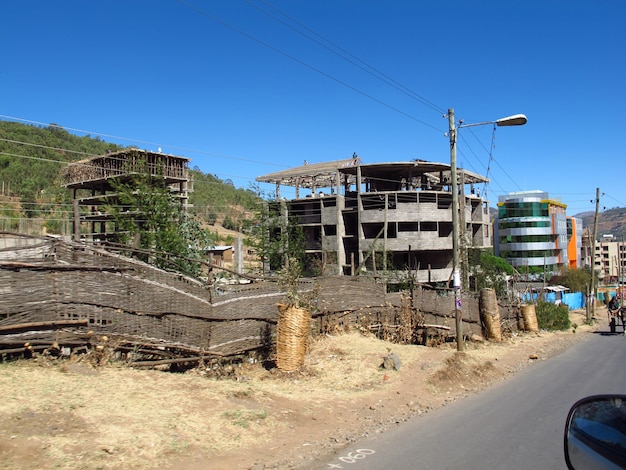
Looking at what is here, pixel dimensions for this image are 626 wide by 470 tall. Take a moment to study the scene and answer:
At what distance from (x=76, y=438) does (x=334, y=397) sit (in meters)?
5.02

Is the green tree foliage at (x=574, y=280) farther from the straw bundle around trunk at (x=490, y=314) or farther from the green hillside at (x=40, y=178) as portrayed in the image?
the straw bundle around trunk at (x=490, y=314)

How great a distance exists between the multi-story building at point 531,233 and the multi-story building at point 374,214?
43342 mm

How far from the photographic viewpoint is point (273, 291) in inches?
462

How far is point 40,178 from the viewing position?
5169 centimetres

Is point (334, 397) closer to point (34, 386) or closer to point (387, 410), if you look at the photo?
point (387, 410)

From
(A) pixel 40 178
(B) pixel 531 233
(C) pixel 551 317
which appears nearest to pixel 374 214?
(C) pixel 551 317

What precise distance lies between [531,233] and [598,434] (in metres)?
93.2

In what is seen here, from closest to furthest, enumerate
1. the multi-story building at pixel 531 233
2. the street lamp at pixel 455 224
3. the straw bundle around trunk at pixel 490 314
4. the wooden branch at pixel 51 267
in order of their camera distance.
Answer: the wooden branch at pixel 51 267 < the street lamp at pixel 455 224 < the straw bundle around trunk at pixel 490 314 < the multi-story building at pixel 531 233

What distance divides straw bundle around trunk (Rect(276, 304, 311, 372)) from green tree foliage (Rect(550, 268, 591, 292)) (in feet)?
Answer: 237

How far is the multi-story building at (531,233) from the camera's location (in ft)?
290

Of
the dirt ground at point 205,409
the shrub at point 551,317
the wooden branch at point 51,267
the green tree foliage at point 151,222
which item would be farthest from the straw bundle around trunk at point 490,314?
the wooden branch at point 51,267

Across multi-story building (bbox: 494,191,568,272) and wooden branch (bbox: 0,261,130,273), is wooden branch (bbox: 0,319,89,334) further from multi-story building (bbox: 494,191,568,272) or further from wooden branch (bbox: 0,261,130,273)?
multi-story building (bbox: 494,191,568,272)

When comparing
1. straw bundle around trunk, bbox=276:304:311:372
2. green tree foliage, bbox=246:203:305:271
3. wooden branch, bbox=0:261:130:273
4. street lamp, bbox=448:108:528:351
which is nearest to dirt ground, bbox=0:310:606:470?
straw bundle around trunk, bbox=276:304:311:372

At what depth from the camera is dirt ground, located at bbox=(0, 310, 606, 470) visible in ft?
18.6
